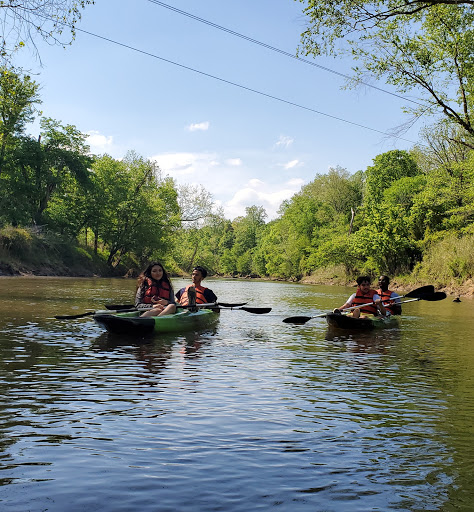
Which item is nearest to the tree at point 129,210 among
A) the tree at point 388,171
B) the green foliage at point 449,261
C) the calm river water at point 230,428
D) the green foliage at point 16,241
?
the green foliage at point 16,241

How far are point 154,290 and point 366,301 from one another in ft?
16.7

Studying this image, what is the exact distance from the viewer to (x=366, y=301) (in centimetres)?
1352

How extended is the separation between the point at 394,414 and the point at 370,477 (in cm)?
189

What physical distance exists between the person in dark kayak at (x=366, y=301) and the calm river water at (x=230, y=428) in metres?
3.51

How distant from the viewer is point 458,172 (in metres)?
35.8

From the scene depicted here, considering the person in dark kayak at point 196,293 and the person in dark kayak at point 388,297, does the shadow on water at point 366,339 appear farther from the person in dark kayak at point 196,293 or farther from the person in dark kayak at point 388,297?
the person in dark kayak at point 196,293

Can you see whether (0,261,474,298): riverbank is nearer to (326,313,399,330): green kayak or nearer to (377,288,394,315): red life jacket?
(377,288,394,315): red life jacket

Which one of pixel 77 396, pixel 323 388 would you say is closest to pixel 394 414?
pixel 323 388

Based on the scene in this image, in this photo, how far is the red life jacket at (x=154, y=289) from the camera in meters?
12.0

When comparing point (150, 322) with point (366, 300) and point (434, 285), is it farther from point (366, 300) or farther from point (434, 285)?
point (434, 285)

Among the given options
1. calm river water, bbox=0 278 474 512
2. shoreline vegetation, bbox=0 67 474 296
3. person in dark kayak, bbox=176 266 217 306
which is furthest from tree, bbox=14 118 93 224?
calm river water, bbox=0 278 474 512

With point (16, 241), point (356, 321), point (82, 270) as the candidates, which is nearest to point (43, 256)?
point (16, 241)

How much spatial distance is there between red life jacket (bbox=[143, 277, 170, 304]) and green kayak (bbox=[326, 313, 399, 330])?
3605 millimetres

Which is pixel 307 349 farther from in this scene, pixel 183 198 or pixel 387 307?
pixel 183 198
